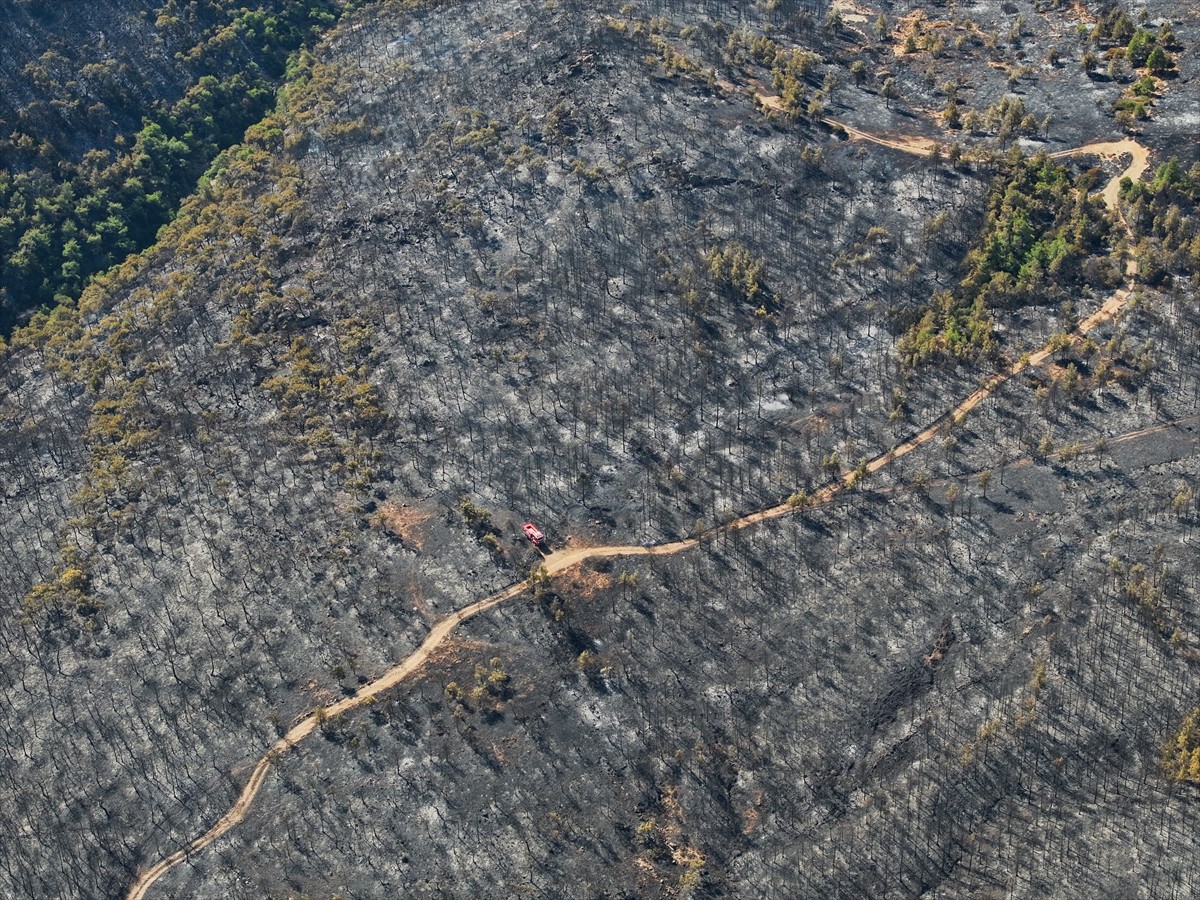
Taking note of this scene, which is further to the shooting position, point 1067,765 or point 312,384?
point 312,384

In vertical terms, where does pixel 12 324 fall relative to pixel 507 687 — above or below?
above

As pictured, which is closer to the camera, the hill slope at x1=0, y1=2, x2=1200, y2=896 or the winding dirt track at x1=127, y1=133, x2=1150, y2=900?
the hill slope at x1=0, y1=2, x2=1200, y2=896

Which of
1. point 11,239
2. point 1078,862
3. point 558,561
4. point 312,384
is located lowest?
point 1078,862

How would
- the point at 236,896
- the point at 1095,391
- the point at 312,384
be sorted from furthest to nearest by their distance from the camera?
the point at 312,384 → the point at 1095,391 → the point at 236,896

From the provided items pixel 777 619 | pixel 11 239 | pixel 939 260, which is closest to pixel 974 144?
pixel 939 260

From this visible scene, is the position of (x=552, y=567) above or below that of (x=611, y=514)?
below

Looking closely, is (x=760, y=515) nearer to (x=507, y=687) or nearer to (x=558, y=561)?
(x=558, y=561)

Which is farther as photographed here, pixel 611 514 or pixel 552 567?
pixel 611 514

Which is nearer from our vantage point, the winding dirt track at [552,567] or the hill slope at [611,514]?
the hill slope at [611,514]
